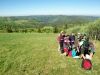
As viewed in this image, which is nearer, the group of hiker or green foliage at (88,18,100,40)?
the group of hiker

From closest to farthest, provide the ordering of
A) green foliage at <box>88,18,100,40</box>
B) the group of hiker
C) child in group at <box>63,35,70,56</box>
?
the group of hiker, child in group at <box>63,35,70,56</box>, green foliage at <box>88,18,100,40</box>

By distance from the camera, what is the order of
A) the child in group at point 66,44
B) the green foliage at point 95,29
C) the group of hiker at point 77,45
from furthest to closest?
1. the green foliage at point 95,29
2. the child in group at point 66,44
3. the group of hiker at point 77,45

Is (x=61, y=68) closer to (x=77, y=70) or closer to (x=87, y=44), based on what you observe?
(x=77, y=70)

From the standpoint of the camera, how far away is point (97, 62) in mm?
9273

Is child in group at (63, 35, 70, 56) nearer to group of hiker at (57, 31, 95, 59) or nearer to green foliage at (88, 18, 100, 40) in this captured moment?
group of hiker at (57, 31, 95, 59)

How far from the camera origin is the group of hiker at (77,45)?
9993mm

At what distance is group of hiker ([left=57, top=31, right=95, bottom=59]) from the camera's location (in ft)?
32.8

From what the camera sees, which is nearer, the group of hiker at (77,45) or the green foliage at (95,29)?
the group of hiker at (77,45)

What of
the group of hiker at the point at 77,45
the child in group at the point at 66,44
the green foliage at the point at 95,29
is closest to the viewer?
the group of hiker at the point at 77,45

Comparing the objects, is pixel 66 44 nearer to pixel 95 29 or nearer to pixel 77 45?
pixel 77 45

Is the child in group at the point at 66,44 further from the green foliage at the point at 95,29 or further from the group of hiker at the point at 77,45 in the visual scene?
the green foliage at the point at 95,29

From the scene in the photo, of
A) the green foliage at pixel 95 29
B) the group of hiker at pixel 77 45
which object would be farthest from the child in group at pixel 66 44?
the green foliage at pixel 95 29

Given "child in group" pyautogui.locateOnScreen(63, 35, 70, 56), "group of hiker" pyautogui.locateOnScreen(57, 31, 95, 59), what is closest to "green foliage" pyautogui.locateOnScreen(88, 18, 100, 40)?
"group of hiker" pyautogui.locateOnScreen(57, 31, 95, 59)

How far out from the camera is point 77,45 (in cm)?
1049
